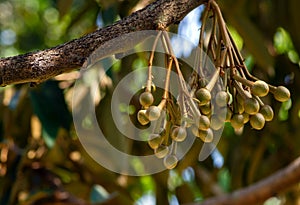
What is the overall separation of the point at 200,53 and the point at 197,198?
1.67 metres

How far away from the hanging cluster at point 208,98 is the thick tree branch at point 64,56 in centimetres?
3

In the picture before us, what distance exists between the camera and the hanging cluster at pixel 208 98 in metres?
0.82

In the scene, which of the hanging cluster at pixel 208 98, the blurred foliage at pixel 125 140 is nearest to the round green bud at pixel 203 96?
the hanging cluster at pixel 208 98

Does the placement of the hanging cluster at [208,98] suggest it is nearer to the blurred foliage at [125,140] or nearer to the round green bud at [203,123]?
the round green bud at [203,123]

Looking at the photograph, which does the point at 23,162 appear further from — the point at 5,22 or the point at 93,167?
the point at 5,22

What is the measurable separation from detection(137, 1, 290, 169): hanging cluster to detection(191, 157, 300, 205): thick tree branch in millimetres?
981

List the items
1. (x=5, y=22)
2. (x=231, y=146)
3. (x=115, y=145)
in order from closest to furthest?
(x=115, y=145) < (x=231, y=146) < (x=5, y=22)

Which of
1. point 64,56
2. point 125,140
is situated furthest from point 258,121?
point 125,140

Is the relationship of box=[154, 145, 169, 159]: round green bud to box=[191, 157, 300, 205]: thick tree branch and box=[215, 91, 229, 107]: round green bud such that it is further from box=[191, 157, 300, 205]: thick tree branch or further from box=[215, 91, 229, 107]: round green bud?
box=[191, 157, 300, 205]: thick tree branch

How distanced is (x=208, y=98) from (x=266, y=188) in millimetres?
1105

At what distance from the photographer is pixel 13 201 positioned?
2012mm

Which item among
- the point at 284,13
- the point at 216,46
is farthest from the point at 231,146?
the point at 216,46

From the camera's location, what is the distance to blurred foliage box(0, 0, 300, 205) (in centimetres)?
185

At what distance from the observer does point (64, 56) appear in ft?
2.71
